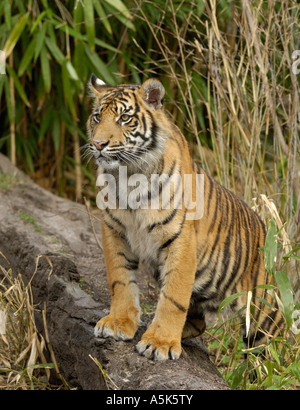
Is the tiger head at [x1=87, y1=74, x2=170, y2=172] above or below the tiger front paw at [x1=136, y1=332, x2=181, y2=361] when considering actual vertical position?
above

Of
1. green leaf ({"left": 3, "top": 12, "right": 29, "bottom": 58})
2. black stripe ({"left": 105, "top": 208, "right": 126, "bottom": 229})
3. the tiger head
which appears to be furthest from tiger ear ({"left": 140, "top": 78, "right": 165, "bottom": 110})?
green leaf ({"left": 3, "top": 12, "right": 29, "bottom": 58})

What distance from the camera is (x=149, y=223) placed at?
2.45 m

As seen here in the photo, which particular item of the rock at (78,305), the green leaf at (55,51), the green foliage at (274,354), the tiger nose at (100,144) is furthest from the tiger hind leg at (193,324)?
the green leaf at (55,51)

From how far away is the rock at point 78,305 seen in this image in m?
2.29

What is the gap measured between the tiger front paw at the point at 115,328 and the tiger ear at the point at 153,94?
847 millimetres

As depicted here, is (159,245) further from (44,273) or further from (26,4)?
(26,4)

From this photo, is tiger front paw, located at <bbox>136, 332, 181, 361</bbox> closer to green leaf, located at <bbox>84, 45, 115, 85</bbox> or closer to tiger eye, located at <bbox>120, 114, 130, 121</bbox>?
tiger eye, located at <bbox>120, 114, 130, 121</bbox>

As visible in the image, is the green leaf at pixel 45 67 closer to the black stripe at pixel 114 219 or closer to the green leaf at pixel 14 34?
the green leaf at pixel 14 34

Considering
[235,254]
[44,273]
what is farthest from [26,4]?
[235,254]

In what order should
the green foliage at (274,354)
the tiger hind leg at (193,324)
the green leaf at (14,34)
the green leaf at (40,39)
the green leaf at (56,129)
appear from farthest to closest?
the green leaf at (56,129), the green leaf at (40,39), the green leaf at (14,34), the tiger hind leg at (193,324), the green foliage at (274,354)

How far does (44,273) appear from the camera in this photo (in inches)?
117

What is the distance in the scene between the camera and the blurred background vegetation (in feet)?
10.6

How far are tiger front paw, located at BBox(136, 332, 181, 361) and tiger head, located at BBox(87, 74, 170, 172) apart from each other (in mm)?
649
